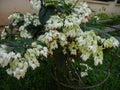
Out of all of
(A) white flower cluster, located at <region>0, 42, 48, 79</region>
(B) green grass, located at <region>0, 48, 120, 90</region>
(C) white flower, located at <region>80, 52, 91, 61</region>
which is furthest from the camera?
(B) green grass, located at <region>0, 48, 120, 90</region>

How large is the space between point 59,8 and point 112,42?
0.44 meters

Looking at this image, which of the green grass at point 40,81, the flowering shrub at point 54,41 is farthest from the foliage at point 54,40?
the green grass at point 40,81

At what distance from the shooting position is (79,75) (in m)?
2.39

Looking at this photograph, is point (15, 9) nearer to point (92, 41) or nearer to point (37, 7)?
point (37, 7)

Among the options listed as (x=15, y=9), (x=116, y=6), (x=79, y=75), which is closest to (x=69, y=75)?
(x=79, y=75)

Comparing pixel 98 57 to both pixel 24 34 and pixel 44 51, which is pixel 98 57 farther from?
pixel 24 34

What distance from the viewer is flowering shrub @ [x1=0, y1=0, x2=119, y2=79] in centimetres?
147

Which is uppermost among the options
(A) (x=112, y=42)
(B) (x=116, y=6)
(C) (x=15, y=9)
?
(A) (x=112, y=42)

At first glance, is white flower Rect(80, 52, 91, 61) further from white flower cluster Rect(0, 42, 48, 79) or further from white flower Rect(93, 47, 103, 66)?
white flower cluster Rect(0, 42, 48, 79)

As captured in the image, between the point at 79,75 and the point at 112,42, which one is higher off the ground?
the point at 112,42

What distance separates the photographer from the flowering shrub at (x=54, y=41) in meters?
1.47

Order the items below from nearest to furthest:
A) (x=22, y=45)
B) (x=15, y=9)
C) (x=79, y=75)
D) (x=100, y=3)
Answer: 1. (x=22, y=45)
2. (x=79, y=75)
3. (x=15, y=9)
4. (x=100, y=3)

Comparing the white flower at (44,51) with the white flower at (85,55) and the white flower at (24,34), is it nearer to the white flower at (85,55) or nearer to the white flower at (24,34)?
the white flower at (85,55)

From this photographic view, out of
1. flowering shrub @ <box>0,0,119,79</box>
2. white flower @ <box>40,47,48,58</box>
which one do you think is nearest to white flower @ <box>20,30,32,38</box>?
flowering shrub @ <box>0,0,119,79</box>
